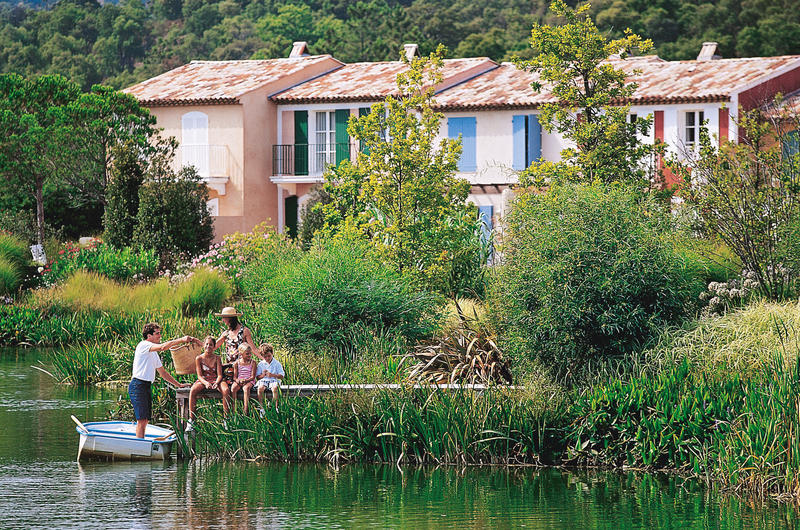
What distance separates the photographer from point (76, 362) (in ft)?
79.9

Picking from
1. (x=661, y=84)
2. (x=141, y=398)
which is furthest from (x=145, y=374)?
(x=661, y=84)

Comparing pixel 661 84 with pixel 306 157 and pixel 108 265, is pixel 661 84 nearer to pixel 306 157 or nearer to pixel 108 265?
pixel 306 157

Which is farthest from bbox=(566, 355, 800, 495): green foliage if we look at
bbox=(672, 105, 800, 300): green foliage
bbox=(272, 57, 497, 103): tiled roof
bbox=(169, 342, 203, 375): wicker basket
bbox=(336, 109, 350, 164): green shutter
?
bbox=(336, 109, 350, 164): green shutter

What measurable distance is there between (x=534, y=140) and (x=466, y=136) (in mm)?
2317

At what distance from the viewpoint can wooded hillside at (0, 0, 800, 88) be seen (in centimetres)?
6200

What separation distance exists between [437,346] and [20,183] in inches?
1057

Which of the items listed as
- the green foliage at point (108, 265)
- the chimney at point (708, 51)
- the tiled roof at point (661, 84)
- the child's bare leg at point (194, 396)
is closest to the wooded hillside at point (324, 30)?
the chimney at point (708, 51)

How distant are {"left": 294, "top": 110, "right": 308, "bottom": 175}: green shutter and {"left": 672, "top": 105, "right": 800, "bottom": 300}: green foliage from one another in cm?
2604

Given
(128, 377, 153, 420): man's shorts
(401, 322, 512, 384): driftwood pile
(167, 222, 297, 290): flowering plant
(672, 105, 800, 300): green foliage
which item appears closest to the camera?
(128, 377, 153, 420): man's shorts

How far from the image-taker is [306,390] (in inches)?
674

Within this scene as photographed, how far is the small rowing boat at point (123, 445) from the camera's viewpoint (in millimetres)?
16562

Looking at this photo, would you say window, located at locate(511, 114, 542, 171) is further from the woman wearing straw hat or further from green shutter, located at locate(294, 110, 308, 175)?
the woman wearing straw hat

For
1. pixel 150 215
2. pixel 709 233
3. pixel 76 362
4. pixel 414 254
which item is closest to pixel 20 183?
pixel 150 215

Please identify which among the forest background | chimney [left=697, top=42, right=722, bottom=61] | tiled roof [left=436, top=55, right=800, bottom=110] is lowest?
tiled roof [left=436, top=55, right=800, bottom=110]
